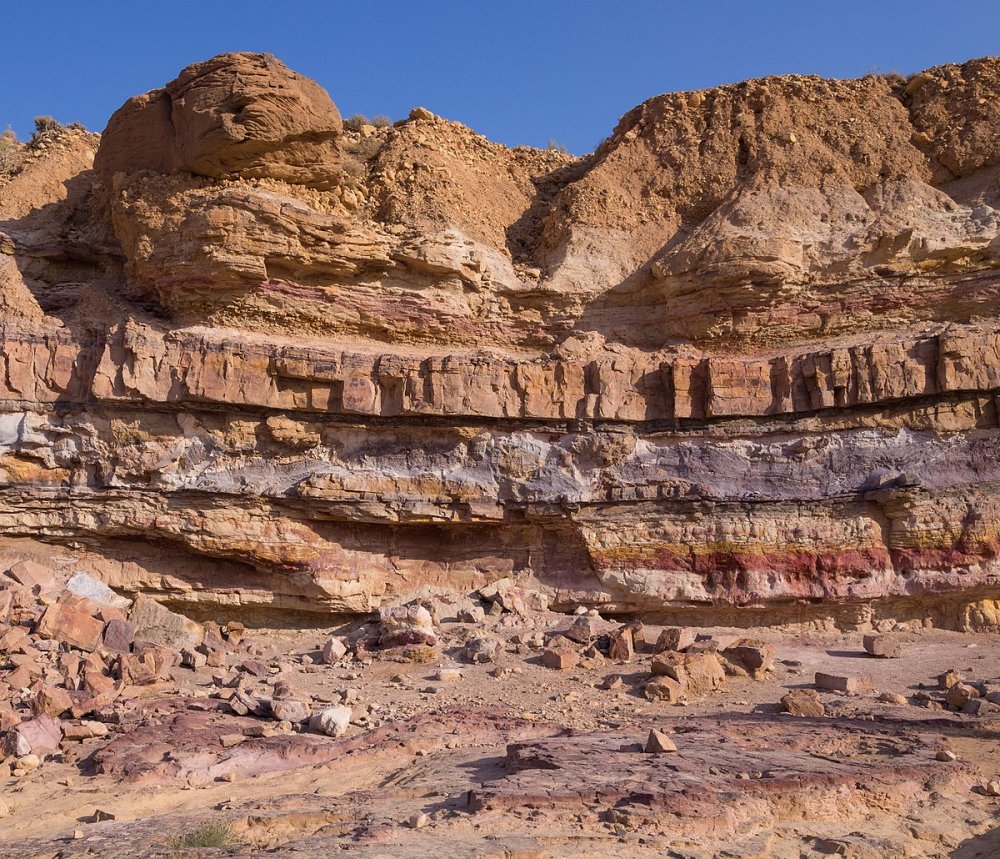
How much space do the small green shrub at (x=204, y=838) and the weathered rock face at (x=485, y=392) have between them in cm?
718

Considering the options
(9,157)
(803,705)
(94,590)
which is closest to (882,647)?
(803,705)

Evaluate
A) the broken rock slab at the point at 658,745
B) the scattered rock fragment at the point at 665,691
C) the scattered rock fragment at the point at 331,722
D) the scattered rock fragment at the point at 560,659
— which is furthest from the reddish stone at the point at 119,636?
the broken rock slab at the point at 658,745

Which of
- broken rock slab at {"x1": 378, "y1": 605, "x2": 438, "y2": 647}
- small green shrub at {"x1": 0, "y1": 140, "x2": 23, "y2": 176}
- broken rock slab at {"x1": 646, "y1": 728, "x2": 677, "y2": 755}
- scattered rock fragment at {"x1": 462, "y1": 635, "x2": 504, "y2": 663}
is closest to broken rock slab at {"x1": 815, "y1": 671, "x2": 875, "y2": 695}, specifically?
broken rock slab at {"x1": 646, "y1": 728, "x2": 677, "y2": 755}

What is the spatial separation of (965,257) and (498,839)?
1251 centimetres

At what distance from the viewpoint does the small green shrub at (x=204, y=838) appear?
17.2 feet

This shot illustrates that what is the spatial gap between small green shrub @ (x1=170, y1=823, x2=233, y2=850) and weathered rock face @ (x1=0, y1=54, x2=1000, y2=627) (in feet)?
23.6

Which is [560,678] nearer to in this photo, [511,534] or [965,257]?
[511,534]

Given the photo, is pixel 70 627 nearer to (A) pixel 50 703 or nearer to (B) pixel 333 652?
(A) pixel 50 703

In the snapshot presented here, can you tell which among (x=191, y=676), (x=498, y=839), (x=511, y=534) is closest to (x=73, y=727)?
(x=191, y=676)

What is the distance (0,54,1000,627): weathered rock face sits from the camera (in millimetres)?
12297

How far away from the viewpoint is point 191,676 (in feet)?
33.4

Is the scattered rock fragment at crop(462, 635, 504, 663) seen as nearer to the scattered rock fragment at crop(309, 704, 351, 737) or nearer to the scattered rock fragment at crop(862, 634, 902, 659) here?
the scattered rock fragment at crop(309, 704, 351, 737)

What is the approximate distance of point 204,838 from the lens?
5.30 meters

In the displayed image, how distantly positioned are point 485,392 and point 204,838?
8595 millimetres
